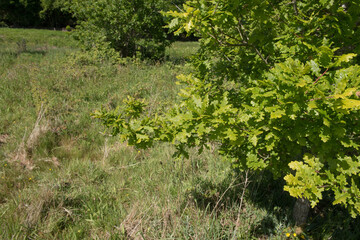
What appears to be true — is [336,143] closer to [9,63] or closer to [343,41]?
[343,41]

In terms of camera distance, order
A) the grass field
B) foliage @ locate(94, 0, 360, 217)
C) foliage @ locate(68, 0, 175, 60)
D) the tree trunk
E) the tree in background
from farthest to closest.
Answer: the tree in background < foliage @ locate(68, 0, 175, 60) < the tree trunk < the grass field < foliage @ locate(94, 0, 360, 217)

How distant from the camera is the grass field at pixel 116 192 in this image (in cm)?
270

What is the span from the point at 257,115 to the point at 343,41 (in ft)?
3.29

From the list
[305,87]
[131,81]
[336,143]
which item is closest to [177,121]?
[305,87]

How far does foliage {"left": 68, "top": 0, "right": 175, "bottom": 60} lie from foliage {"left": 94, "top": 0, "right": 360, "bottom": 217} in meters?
8.73

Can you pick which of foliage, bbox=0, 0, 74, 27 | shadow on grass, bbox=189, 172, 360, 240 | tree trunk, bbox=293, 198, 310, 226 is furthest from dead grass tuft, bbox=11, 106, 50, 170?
foliage, bbox=0, 0, 74, 27

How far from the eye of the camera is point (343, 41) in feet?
6.43

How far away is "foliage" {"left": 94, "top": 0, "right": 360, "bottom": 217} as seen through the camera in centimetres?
138

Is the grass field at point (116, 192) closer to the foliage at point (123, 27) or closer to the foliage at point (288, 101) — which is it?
the foliage at point (288, 101)

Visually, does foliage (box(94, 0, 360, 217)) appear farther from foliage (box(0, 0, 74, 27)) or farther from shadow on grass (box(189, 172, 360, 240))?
foliage (box(0, 0, 74, 27))

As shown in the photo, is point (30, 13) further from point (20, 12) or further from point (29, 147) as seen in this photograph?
point (29, 147)

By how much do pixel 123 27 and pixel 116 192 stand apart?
856 cm

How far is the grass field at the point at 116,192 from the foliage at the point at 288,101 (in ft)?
2.84

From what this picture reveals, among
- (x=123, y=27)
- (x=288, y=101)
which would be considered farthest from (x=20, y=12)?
(x=288, y=101)
